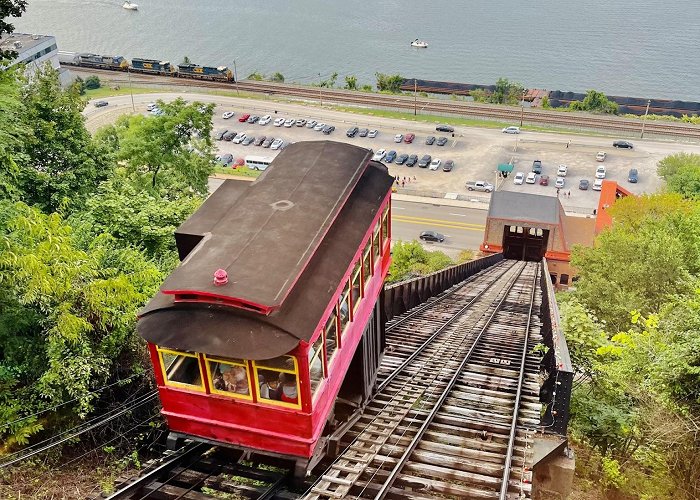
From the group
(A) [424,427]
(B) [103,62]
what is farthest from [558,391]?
(B) [103,62]

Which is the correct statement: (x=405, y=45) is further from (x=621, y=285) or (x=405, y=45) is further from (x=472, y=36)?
(x=621, y=285)

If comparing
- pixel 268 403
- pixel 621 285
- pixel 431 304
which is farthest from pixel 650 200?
pixel 268 403

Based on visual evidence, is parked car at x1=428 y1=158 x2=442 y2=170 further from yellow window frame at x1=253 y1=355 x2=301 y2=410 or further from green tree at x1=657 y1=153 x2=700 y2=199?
yellow window frame at x1=253 y1=355 x2=301 y2=410

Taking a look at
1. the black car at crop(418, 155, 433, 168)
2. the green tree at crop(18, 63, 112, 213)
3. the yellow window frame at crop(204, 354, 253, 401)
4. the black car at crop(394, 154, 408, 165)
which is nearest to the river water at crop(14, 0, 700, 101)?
the black car at crop(418, 155, 433, 168)

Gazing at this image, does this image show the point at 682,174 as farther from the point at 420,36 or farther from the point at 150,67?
the point at 150,67

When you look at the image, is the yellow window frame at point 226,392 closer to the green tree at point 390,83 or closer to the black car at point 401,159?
the black car at point 401,159

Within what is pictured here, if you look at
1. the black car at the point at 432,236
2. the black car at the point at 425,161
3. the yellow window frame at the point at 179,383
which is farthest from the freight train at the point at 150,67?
the yellow window frame at the point at 179,383
